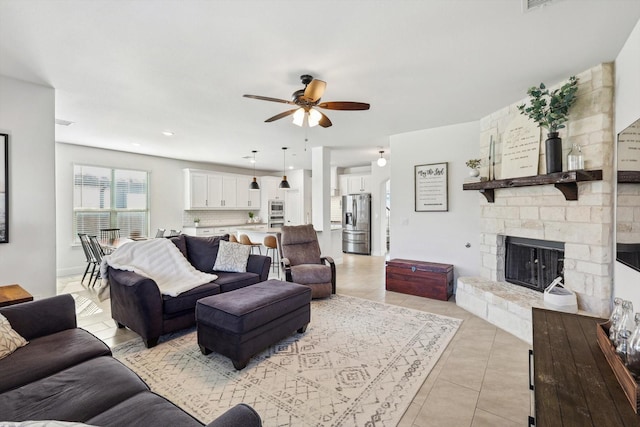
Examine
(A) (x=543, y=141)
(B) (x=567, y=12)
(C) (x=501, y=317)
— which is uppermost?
(B) (x=567, y=12)

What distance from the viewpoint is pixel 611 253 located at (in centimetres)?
267

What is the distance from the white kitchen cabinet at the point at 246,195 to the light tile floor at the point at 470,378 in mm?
4949

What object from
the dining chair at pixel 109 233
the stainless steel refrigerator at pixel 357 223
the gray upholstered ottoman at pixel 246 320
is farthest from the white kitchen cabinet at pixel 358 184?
the dining chair at pixel 109 233

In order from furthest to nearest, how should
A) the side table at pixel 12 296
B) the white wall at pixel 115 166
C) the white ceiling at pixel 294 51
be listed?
the white wall at pixel 115 166, the side table at pixel 12 296, the white ceiling at pixel 294 51

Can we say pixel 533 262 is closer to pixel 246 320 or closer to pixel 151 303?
pixel 246 320

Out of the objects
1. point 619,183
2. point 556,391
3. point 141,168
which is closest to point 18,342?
point 556,391

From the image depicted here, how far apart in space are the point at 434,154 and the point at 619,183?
2567 millimetres

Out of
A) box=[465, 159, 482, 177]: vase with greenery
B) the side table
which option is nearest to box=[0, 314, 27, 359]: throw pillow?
the side table

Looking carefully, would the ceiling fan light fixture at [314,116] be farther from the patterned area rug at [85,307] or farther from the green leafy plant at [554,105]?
the patterned area rug at [85,307]

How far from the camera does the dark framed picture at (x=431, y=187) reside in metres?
4.58

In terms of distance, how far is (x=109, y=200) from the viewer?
621cm

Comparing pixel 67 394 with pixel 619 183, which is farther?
pixel 619 183

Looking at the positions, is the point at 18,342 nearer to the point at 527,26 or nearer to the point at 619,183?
the point at 527,26

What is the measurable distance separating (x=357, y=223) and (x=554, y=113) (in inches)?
212
